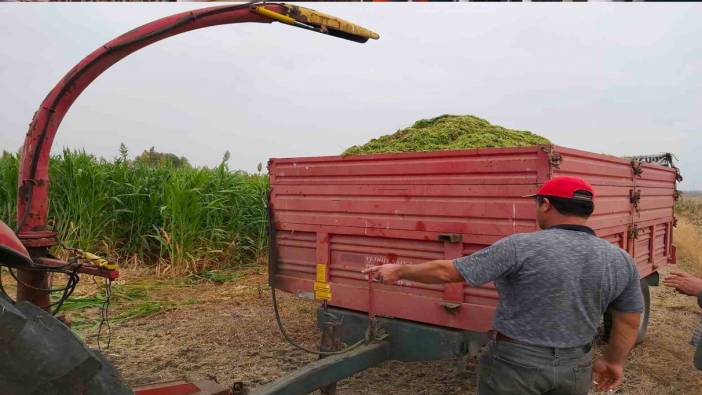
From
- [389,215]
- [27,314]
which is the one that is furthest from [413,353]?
[27,314]

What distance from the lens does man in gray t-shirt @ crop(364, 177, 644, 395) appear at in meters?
2.12

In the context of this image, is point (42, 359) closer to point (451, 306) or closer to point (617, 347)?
point (451, 306)

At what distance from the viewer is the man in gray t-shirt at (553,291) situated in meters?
2.12

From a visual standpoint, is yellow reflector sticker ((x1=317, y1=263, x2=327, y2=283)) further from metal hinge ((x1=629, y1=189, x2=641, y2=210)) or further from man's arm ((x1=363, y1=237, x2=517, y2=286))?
metal hinge ((x1=629, y1=189, x2=641, y2=210))

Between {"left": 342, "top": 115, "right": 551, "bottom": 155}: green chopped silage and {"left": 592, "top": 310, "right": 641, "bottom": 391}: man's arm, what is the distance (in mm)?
1947

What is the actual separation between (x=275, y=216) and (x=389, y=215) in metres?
1.11

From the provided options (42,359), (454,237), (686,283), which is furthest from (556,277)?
(42,359)

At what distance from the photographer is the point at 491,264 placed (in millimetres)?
2154

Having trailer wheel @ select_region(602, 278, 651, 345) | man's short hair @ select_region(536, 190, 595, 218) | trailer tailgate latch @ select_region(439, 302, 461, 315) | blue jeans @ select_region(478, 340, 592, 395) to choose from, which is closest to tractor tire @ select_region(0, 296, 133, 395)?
blue jeans @ select_region(478, 340, 592, 395)

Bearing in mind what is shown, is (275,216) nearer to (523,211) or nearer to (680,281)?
(523,211)

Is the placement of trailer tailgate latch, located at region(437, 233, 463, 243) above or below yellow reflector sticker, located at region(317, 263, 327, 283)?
above

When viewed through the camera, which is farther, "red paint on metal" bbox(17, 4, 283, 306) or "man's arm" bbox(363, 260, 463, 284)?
"red paint on metal" bbox(17, 4, 283, 306)

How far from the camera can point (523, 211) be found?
2709mm

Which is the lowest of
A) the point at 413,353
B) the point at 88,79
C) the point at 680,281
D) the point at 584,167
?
the point at 413,353
